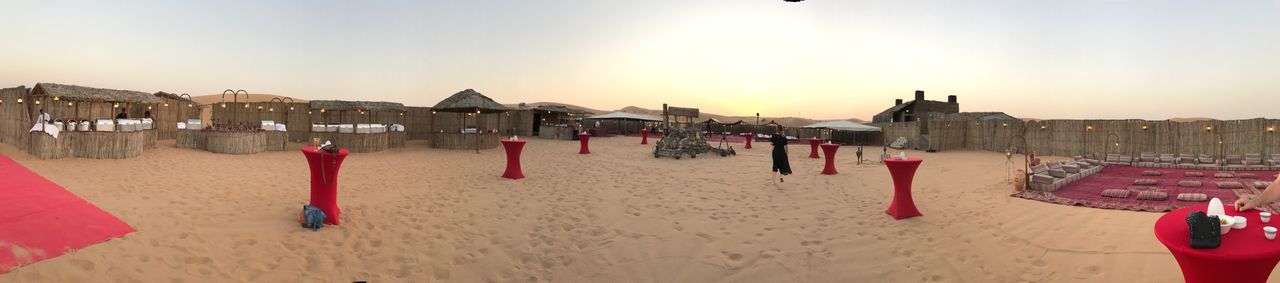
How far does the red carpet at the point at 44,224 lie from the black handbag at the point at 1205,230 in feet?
20.1

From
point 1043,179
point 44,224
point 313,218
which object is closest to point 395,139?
point 313,218

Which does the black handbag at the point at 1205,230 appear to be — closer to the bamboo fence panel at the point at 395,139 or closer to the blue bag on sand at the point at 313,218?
the blue bag on sand at the point at 313,218

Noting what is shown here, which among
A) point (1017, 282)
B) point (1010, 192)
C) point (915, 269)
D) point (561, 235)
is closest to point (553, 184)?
point (561, 235)

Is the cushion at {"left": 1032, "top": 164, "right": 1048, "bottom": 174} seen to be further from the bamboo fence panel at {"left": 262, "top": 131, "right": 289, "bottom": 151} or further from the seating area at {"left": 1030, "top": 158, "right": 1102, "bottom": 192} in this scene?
the bamboo fence panel at {"left": 262, "top": 131, "right": 289, "bottom": 151}

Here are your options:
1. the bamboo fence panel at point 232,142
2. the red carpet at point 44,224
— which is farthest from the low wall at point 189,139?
the red carpet at point 44,224

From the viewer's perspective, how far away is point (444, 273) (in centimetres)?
387

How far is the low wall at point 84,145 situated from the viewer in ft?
30.2

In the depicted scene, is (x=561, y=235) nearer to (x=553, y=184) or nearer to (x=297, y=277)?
(x=297, y=277)

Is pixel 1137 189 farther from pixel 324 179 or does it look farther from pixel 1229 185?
pixel 324 179

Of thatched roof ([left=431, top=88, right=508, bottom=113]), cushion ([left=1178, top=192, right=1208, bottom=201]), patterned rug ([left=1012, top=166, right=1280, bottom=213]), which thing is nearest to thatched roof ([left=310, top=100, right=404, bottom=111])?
thatched roof ([left=431, top=88, right=508, bottom=113])

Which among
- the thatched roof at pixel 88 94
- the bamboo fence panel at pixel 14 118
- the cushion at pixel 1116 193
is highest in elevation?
the thatched roof at pixel 88 94

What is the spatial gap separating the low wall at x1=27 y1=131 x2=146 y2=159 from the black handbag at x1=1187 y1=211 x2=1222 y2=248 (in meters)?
14.6

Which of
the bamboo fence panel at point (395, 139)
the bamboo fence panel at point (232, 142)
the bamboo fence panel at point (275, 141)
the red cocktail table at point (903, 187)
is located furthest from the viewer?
the bamboo fence panel at point (395, 139)

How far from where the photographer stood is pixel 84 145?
A: 962 centimetres
